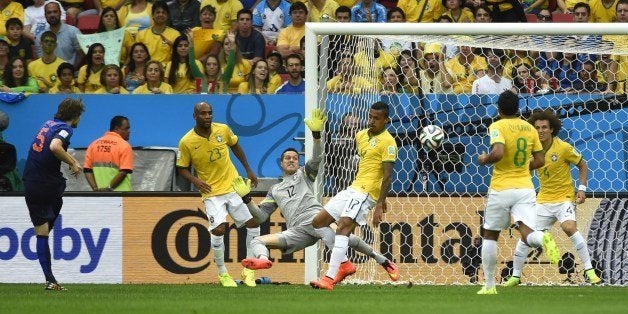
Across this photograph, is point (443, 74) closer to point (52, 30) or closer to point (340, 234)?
point (340, 234)

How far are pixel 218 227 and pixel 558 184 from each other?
385 cm

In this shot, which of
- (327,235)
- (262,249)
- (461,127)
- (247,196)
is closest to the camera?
(262,249)

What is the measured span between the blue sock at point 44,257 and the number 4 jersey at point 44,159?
0.64 metres

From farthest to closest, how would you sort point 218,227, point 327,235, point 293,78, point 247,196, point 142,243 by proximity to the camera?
1. point 293,78
2. point 142,243
3. point 247,196
4. point 218,227
5. point 327,235

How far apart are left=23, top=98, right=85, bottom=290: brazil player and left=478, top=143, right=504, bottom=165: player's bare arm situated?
4.13 metres

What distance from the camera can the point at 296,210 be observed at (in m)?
15.2

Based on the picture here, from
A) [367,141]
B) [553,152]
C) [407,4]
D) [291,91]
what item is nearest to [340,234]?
[367,141]

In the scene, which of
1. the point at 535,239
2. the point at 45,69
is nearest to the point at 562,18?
the point at 535,239

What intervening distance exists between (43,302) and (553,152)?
20.6 ft

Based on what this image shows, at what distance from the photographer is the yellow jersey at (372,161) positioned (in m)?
14.4

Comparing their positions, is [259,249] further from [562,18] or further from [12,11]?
[12,11]

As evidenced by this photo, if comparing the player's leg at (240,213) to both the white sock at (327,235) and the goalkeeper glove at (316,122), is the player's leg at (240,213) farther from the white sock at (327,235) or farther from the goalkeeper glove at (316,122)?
the goalkeeper glove at (316,122)

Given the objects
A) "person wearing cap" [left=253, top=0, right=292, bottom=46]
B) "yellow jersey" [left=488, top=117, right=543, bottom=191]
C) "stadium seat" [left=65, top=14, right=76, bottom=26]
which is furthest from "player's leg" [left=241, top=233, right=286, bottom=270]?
"stadium seat" [left=65, top=14, right=76, bottom=26]

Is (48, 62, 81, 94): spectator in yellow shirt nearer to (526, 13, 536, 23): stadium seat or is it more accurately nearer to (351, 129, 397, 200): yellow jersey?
(351, 129, 397, 200): yellow jersey
